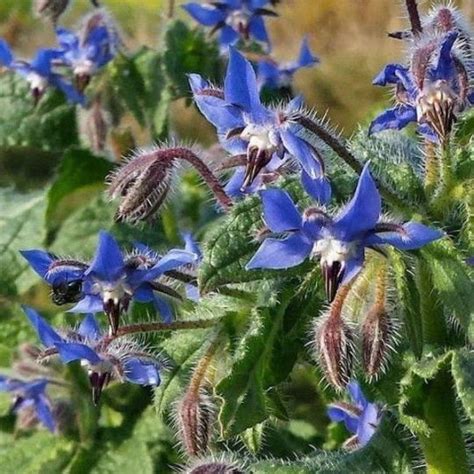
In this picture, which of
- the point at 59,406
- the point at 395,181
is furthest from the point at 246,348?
the point at 59,406

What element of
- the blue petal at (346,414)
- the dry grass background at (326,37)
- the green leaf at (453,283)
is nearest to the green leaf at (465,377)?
the green leaf at (453,283)

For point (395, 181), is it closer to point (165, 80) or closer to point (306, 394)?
point (165, 80)

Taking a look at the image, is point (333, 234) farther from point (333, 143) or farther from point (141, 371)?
point (141, 371)

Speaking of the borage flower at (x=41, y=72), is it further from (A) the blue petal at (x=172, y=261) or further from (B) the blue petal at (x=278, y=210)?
(B) the blue petal at (x=278, y=210)

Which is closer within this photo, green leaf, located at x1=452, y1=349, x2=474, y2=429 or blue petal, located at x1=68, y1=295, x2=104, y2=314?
green leaf, located at x1=452, y1=349, x2=474, y2=429

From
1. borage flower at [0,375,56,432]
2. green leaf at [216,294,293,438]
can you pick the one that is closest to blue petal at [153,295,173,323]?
Result: green leaf at [216,294,293,438]

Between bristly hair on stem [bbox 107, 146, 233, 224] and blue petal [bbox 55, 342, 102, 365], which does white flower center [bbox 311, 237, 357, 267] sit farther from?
blue petal [bbox 55, 342, 102, 365]
